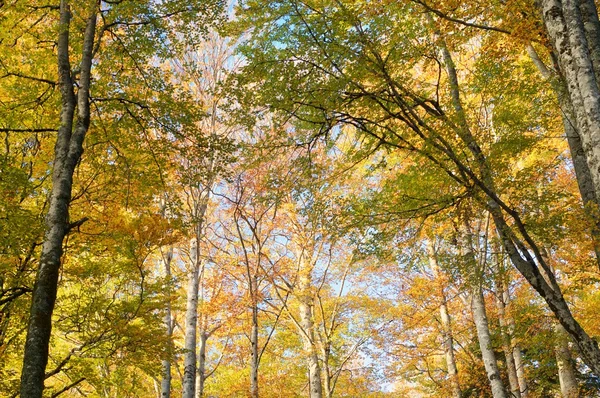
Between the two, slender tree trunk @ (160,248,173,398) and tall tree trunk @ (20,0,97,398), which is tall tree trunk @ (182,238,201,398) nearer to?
slender tree trunk @ (160,248,173,398)

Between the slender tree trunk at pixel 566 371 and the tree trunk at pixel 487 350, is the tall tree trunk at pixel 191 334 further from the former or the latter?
the slender tree trunk at pixel 566 371

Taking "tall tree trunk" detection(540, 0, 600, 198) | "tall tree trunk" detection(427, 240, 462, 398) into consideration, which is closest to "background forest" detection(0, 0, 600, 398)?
"tall tree trunk" detection(540, 0, 600, 198)

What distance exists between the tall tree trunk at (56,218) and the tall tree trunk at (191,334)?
3785mm

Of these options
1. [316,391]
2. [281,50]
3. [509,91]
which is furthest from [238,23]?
[316,391]

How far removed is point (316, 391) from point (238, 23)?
812 cm

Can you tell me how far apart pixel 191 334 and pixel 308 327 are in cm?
331

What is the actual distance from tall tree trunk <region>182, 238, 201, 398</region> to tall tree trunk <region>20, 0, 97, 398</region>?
149 inches

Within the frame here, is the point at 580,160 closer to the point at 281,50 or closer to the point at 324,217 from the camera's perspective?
the point at 324,217

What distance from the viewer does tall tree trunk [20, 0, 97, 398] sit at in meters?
4.19

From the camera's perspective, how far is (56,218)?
4785 millimetres

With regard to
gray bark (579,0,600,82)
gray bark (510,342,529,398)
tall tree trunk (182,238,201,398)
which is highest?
gray bark (579,0,600,82)

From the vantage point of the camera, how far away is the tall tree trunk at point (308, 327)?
10.7 metres

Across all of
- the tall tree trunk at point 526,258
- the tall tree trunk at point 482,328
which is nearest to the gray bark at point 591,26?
the tall tree trunk at point 526,258

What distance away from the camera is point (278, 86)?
6.27 metres
